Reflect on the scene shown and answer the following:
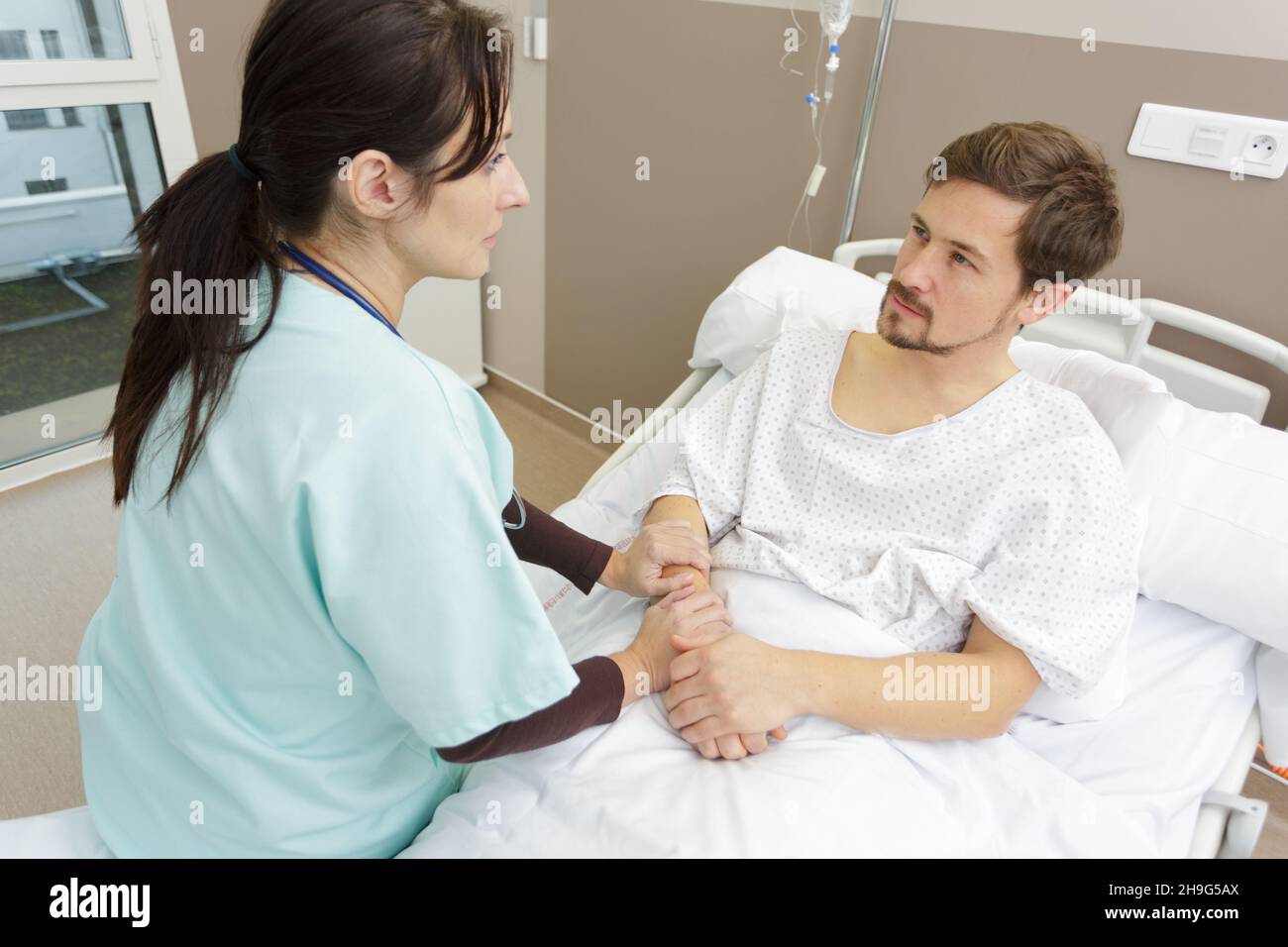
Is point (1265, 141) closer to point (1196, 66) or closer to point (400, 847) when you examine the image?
point (1196, 66)

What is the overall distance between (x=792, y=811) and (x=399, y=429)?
A: 57 centimetres

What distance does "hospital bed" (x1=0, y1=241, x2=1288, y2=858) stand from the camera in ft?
2.98

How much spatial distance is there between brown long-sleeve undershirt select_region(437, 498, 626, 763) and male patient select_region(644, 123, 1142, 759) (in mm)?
109

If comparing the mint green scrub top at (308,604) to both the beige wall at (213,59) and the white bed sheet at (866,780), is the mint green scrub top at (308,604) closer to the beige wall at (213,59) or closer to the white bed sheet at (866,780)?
the white bed sheet at (866,780)

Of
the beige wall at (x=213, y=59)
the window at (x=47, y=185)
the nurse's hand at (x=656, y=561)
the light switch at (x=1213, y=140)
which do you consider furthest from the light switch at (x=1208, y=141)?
the window at (x=47, y=185)

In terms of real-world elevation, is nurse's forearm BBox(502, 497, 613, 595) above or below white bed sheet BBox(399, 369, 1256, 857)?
above

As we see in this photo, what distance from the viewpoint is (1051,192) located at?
109 centimetres

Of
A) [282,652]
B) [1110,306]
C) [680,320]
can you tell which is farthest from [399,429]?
[680,320]

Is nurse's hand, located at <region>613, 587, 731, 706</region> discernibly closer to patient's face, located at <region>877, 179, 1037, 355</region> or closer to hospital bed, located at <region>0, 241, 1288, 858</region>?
hospital bed, located at <region>0, 241, 1288, 858</region>

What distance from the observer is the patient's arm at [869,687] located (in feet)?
3.35

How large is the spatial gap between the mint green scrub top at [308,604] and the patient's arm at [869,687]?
0.87 ft

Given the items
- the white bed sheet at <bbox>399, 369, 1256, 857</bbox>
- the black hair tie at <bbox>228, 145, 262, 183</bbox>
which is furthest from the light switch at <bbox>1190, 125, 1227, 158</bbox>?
the black hair tie at <bbox>228, 145, 262, 183</bbox>
